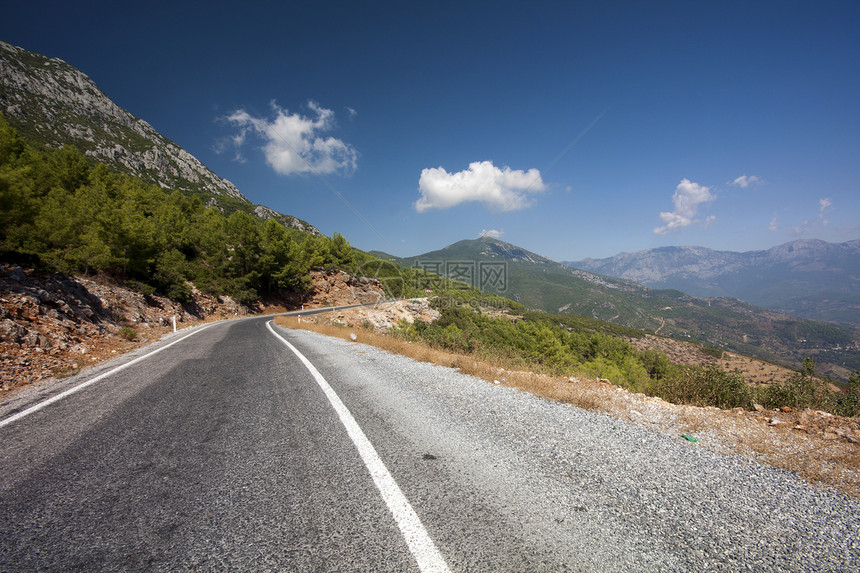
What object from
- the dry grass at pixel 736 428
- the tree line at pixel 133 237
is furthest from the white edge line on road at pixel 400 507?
the tree line at pixel 133 237

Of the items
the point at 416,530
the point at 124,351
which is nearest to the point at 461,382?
the point at 416,530

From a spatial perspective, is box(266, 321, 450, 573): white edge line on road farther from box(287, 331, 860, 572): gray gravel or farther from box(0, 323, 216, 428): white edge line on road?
box(0, 323, 216, 428): white edge line on road

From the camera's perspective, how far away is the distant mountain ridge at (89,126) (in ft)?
247

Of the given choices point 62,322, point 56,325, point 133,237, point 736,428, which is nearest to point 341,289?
point 133,237

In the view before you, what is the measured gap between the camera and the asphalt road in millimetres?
1804

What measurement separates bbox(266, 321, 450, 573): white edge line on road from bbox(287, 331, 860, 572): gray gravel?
0.07 metres

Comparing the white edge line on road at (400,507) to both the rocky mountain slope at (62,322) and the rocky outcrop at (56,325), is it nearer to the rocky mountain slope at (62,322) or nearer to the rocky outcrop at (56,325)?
the rocky mountain slope at (62,322)

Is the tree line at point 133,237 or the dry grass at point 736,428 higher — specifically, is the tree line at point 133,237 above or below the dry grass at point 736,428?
above

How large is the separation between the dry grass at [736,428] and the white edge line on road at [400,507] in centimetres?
307

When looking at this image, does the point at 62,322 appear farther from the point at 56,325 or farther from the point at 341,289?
the point at 341,289

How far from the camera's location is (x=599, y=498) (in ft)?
7.89

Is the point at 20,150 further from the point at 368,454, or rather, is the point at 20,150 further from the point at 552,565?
the point at 552,565

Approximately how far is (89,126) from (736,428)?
13280 cm

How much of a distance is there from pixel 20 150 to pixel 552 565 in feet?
131
